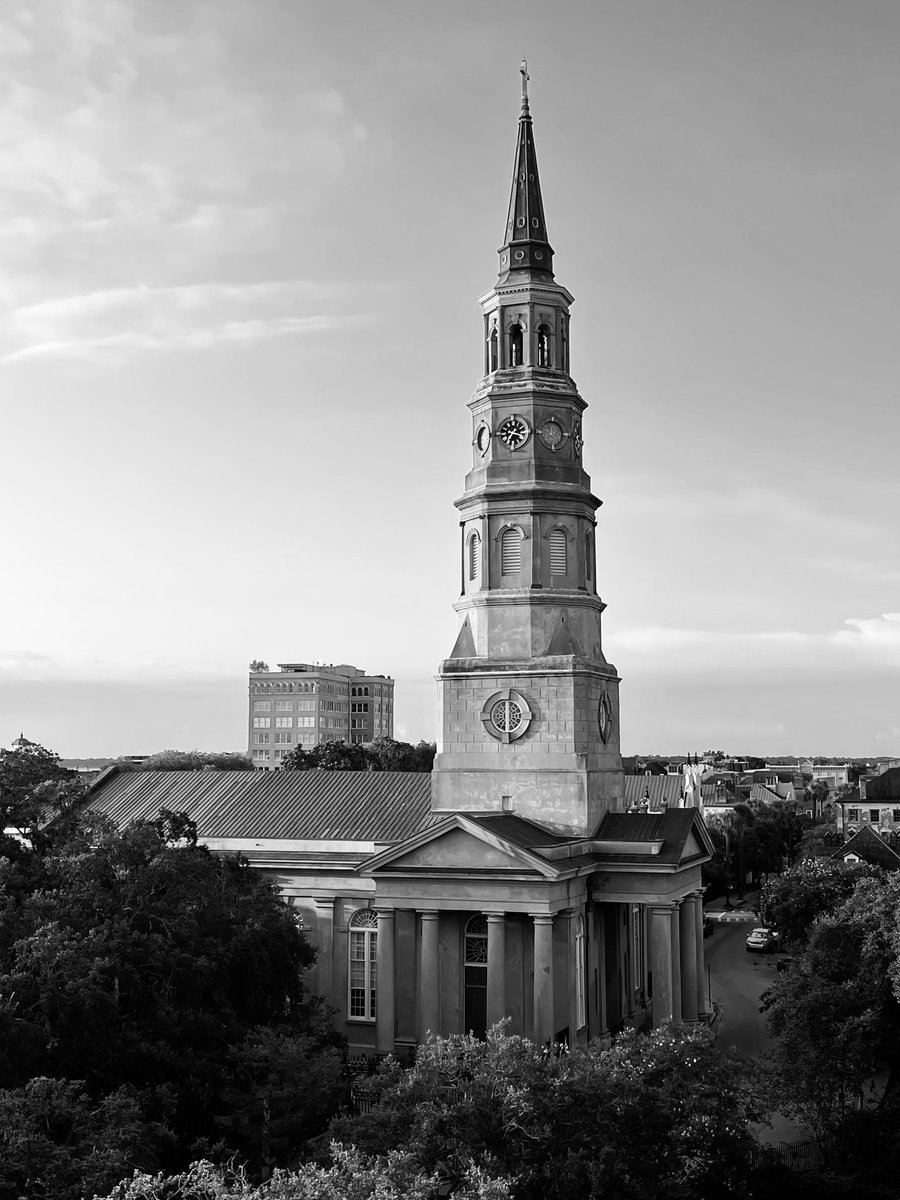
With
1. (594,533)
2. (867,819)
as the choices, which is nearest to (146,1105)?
(594,533)

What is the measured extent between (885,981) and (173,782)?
3282cm

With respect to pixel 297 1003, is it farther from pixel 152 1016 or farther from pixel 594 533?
pixel 594 533

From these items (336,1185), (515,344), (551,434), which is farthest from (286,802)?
(336,1185)

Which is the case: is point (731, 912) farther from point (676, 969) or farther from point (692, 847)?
point (676, 969)

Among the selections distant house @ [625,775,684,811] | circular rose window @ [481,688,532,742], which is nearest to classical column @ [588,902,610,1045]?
circular rose window @ [481,688,532,742]

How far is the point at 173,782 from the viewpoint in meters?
57.7

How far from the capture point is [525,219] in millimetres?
52375

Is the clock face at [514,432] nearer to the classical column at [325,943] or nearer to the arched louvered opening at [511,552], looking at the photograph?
the arched louvered opening at [511,552]

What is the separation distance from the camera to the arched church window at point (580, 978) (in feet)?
148

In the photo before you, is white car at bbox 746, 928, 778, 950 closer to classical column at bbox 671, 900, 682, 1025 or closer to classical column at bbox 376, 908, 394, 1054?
classical column at bbox 671, 900, 682, 1025

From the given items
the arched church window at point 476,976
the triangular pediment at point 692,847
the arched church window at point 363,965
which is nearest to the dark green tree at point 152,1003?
the arched church window at point 476,976

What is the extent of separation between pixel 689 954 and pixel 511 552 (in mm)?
17443

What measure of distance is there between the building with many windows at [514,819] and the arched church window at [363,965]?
86 millimetres

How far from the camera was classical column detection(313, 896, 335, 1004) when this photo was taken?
160 feet
